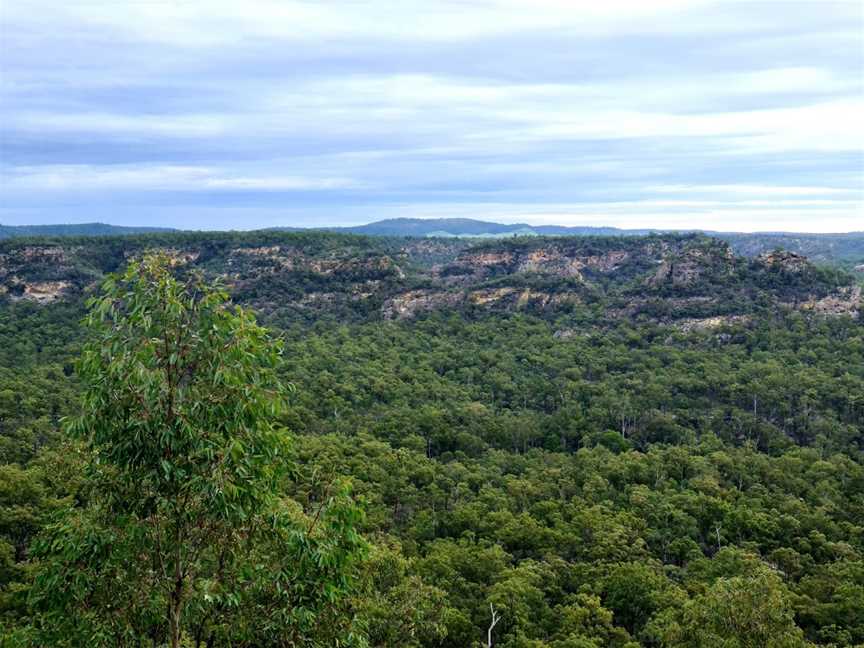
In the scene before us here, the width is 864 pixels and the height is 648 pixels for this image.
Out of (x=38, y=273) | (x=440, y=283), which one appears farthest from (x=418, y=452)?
(x=38, y=273)

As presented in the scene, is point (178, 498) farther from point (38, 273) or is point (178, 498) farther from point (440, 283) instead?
point (38, 273)

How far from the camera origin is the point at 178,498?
6.62m

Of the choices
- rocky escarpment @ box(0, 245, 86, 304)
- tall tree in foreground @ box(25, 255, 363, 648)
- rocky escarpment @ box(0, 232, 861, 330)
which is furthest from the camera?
rocky escarpment @ box(0, 245, 86, 304)

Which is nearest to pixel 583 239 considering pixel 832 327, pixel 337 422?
pixel 832 327

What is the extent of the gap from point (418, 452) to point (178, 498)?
141 feet

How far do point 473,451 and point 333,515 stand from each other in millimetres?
46656

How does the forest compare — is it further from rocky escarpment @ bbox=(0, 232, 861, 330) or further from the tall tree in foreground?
rocky escarpment @ bbox=(0, 232, 861, 330)

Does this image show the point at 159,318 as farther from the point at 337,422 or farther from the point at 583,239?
the point at 583,239

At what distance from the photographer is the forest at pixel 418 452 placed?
667cm

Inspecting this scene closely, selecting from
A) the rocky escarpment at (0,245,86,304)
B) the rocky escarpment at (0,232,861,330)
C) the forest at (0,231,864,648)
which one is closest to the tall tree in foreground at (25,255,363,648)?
the forest at (0,231,864,648)

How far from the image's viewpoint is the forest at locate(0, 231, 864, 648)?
667 cm

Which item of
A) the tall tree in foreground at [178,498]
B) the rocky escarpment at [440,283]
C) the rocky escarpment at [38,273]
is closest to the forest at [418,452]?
the tall tree in foreground at [178,498]

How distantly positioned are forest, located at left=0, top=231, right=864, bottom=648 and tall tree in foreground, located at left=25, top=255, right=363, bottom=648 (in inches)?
1.3

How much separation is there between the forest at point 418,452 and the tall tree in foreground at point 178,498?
32 mm
